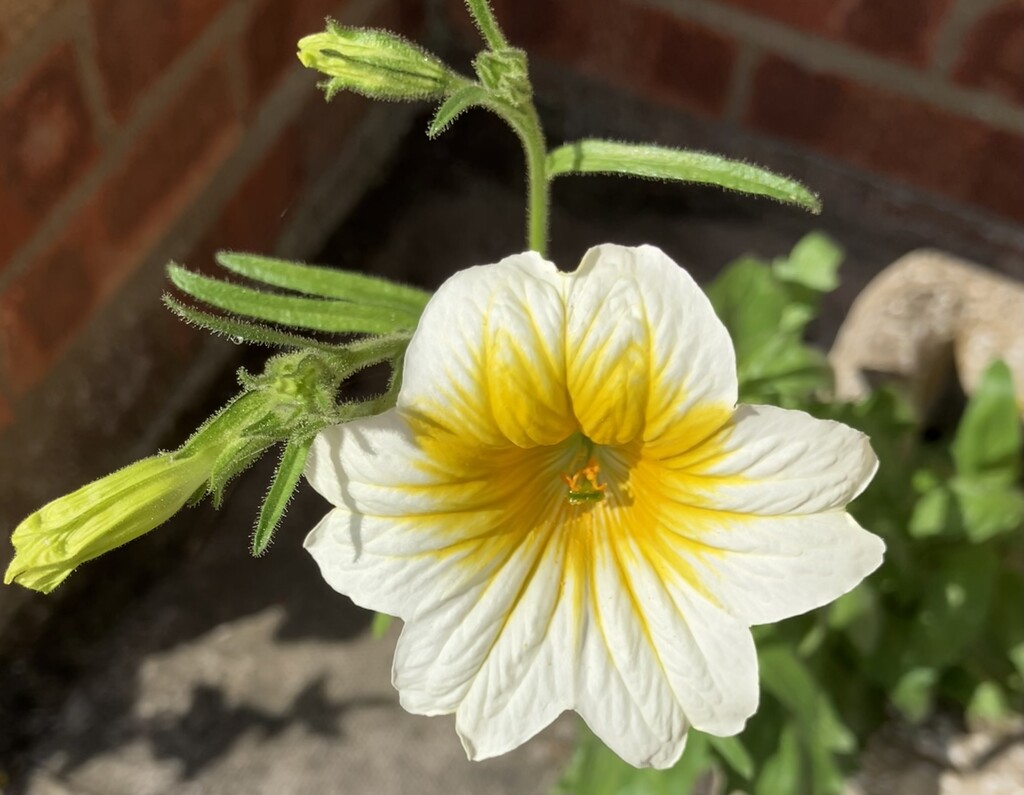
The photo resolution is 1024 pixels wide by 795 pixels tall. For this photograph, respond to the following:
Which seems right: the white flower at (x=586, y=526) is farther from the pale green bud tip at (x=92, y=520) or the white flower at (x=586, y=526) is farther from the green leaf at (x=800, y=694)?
the green leaf at (x=800, y=694)

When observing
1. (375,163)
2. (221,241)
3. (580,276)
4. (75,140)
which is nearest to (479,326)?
(580,276)

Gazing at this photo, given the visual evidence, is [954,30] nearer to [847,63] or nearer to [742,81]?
[847,63]

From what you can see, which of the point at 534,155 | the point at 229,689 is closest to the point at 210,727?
the point at 229,689

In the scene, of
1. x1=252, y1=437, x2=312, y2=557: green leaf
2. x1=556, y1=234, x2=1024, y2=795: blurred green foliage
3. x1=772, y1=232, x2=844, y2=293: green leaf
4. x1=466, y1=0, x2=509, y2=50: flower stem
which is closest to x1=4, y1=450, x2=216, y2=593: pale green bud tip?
x1=252, y1=437, x2=312, y2=557: green leaf

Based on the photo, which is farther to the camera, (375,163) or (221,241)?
(375,163)

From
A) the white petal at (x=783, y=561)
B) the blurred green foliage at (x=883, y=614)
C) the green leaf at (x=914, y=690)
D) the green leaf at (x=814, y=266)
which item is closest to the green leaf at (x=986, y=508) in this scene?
the blurred green foliage at (x=883, y=614)

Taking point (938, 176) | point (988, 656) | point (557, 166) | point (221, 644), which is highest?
point (557, 166)

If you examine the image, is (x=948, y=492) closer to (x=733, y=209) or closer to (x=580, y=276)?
(x=580, y=276)

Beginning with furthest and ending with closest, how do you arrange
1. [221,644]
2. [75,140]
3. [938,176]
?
[938,176] → [221,644] → [75,140]
